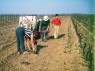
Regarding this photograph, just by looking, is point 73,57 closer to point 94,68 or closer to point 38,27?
point 94,68

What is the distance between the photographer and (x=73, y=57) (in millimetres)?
9430

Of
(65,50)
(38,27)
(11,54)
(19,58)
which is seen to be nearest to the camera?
(19,58)

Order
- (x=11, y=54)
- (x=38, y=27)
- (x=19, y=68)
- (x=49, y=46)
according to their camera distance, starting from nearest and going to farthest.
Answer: (x=19, y=68) → (x=11, y=54) → (x=49, y=46) → (x=38, y=27)

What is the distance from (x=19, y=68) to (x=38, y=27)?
602 centimetres

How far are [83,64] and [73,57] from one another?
3.84ft

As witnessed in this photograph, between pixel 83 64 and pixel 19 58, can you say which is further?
pixel 19 58

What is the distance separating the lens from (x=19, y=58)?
30.2ft

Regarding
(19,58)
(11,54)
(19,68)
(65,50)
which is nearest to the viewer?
(19,68)

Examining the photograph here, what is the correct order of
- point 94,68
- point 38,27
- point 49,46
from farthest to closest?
point 38,27
point 49,46
point 94,68

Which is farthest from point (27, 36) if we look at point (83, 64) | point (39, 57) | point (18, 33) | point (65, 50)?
point (83, 64)

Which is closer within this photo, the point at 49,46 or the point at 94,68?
the point at 94,68

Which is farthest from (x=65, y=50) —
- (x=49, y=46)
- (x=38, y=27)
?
(x=38, y=27)

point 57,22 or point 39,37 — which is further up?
point 57,22

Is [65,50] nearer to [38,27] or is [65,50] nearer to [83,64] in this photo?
[83,64]
